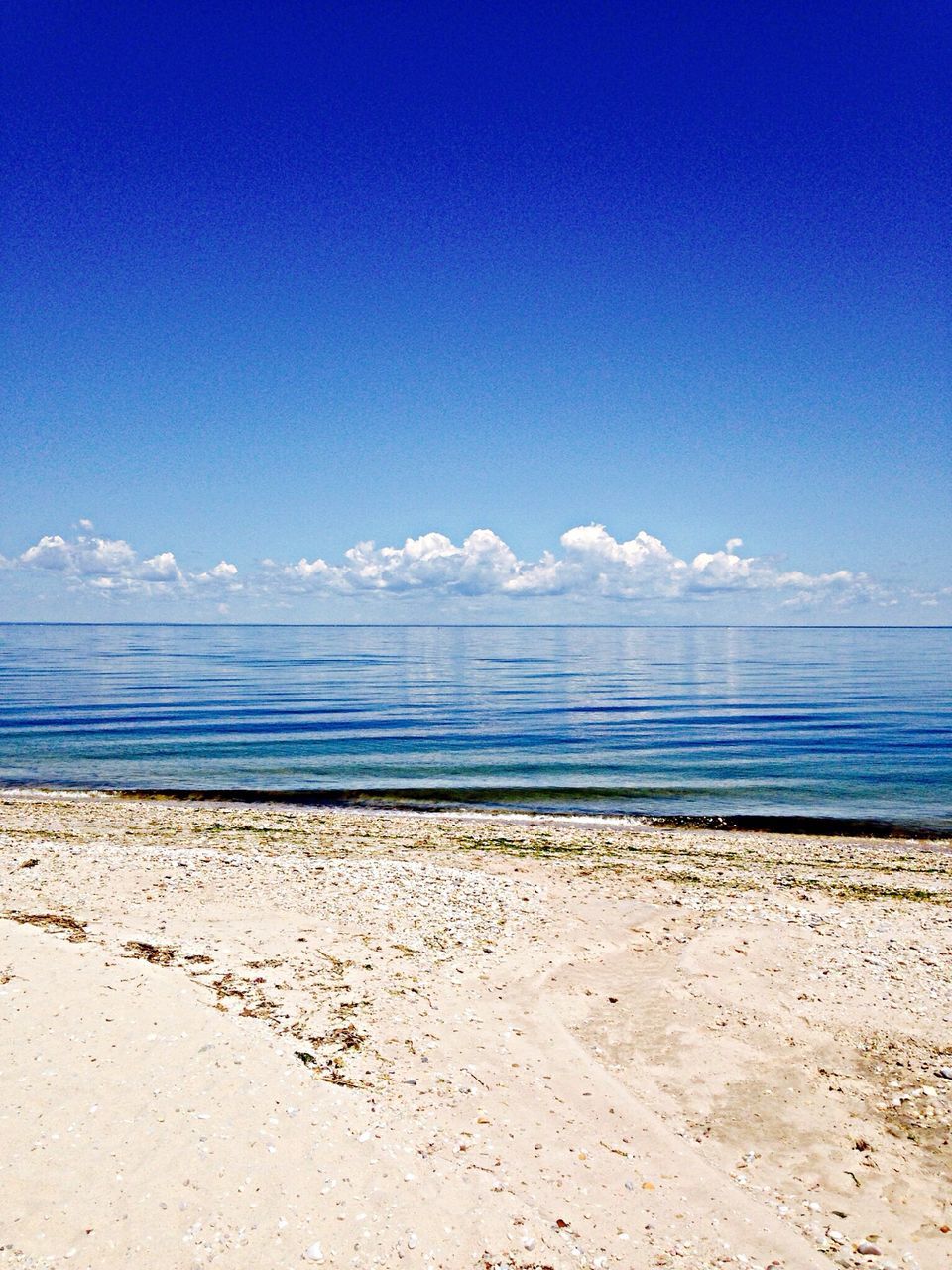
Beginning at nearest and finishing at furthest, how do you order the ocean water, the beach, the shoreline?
the beach, the shoreline, the ocean water

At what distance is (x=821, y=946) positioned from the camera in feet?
44.3

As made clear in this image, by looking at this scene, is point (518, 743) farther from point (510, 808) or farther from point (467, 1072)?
point (467, 1072)

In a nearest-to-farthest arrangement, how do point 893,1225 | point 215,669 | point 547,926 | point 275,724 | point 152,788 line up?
point 893,1225, point 547,926, point 152,788, point 275,724, point 215,669

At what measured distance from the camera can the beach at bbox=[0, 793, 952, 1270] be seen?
22.0ft

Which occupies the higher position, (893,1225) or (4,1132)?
(4,1132)

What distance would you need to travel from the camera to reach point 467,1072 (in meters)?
9.21

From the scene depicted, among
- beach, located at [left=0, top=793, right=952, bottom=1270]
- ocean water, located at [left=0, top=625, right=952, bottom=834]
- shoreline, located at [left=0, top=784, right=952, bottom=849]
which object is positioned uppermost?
beach, located at [left=0, top=793, right=952, bottom=1270]

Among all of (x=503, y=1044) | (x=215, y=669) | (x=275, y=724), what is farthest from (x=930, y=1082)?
(x=215, y=669)

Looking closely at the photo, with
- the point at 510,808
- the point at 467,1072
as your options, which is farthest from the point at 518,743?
the point at 467,1072

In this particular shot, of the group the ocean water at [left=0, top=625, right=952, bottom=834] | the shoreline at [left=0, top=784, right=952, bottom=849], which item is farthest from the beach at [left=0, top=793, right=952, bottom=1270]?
the ocean water at [left=0, top=625, right=952, bottom=834]

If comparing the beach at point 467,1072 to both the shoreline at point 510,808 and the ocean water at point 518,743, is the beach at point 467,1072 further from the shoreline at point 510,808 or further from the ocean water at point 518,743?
the ocean water at point 518,743

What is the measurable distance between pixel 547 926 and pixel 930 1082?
6446 mm

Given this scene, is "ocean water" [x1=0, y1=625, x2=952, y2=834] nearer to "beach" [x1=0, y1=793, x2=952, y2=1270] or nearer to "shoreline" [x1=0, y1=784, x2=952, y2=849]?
"shoreline" [x1=0, y1=784, x2=952, y2=849]

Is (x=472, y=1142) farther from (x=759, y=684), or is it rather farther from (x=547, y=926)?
(x=759, y=684)
